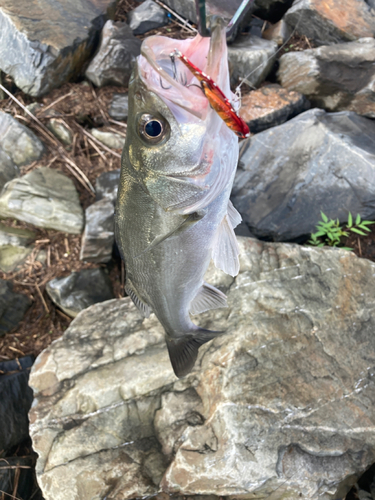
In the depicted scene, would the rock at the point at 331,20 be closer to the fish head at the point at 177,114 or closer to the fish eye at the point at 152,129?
the fish head at the point at 177,114

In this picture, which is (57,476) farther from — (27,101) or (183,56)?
(27,101)

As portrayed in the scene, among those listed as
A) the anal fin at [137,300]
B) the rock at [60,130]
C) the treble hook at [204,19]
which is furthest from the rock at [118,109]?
the treble hook at [204,19]

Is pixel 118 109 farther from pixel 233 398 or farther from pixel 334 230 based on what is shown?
pixel 233 398

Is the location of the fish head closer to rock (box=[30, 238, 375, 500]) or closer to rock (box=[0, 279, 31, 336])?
rock (box=[30, 238, 375, 500])

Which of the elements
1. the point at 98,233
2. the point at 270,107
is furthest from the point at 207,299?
the point at 270,107

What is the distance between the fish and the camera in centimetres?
117

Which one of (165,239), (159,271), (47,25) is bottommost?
(159,271)

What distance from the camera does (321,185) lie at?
12.9ft

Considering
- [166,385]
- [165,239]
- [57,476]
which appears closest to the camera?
[165,239]

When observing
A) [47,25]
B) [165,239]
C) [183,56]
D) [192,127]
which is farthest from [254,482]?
[47,25]

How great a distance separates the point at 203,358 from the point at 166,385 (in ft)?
1.10

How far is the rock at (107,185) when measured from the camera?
14.0 ft

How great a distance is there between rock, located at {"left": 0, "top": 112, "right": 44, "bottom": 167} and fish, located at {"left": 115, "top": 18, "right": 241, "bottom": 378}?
3457 millimetres

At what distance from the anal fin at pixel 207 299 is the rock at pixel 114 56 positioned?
4009mm
